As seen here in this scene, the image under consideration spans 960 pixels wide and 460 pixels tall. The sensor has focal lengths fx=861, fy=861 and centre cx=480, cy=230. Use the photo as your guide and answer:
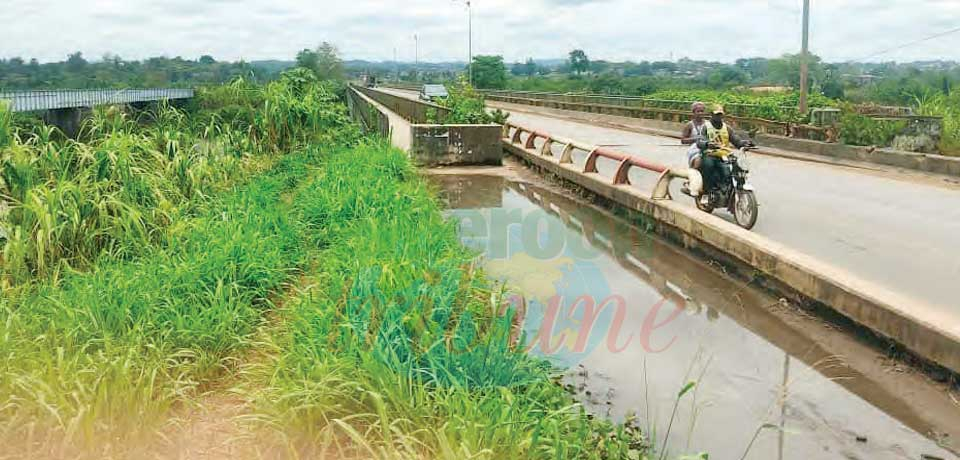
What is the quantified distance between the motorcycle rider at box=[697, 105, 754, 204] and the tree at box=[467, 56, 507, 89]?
7825cm

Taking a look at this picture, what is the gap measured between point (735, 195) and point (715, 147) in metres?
0.63

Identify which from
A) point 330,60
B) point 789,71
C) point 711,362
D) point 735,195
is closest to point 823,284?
point 711,362

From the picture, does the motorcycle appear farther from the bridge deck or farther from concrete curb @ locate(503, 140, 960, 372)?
concrete curb @ locate(503, 140, 960, 372)

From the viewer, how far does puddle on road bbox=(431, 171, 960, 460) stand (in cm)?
464

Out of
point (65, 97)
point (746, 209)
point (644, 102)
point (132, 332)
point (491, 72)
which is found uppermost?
point (491, 72)

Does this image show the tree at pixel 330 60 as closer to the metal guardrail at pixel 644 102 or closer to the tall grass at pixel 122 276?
the metal guardrail at pixel 644 102

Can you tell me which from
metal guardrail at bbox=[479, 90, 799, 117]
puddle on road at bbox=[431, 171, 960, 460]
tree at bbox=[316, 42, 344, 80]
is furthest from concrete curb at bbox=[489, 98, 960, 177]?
tree at bbox=[316, 42, 344, 80]

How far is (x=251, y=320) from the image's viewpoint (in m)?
6.14

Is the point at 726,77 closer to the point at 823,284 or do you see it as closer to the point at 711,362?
the point at 823,284

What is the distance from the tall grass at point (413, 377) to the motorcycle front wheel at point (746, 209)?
13.2ft

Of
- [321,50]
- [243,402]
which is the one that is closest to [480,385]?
[243,402]

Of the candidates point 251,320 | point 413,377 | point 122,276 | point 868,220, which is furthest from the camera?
point 868,220

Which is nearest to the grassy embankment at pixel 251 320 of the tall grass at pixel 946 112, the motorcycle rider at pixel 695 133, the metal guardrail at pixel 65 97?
the motorcycle rider at pixel 695 133

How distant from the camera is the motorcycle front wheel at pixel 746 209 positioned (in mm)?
9578
